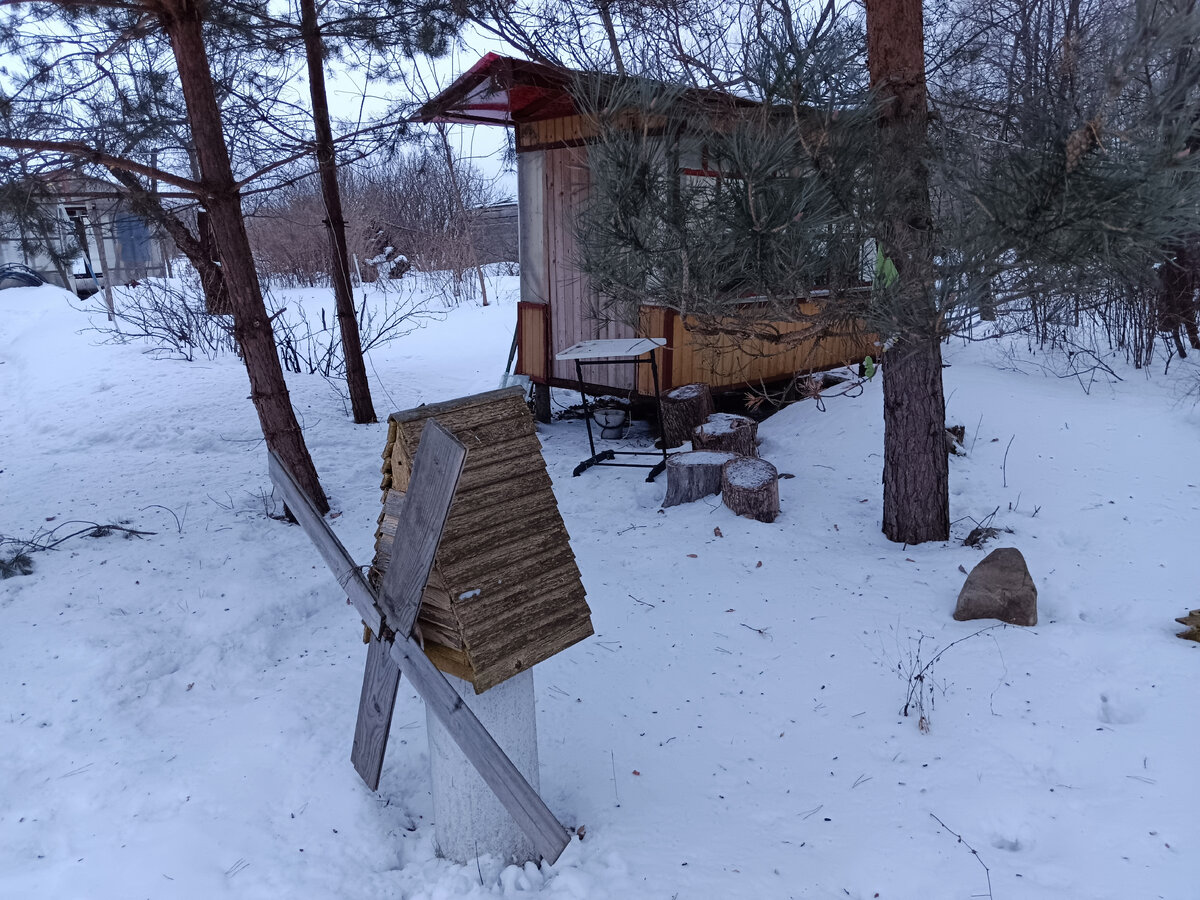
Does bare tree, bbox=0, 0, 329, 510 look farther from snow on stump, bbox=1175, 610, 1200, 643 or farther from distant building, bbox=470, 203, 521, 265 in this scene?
distant building, bbox=470, 203, 521, 265

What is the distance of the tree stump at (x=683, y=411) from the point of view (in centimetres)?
686

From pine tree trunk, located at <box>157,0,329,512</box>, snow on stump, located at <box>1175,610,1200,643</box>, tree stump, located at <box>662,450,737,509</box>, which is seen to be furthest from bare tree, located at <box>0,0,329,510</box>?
snow on stump, located at <box>1175,610,1200,643</box>

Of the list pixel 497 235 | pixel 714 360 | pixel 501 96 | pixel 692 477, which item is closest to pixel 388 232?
pixel 497 235

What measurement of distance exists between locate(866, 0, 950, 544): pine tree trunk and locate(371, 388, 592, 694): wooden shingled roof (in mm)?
1616

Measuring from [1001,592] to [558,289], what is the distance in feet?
18.1

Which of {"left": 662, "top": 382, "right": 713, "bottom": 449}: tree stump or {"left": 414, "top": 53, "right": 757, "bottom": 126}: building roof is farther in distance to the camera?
{"left": 662, "top": 382, "right": 713, "bottom": 449}: tree stump

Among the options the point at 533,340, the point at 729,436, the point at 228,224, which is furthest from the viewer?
the point at 533,340

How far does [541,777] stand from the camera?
3.12 metres

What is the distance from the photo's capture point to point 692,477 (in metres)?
5.62

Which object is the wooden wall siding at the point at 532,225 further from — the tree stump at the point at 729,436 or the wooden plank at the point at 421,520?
the wooden plank at the point at 421,520

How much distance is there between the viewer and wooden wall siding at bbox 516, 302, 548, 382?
8.34 m

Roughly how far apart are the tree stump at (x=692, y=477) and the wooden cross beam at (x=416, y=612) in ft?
11.4

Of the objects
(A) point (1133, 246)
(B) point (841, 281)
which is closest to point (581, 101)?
(B) point (841, 281)

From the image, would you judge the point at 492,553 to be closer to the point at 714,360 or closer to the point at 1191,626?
the point at 1191,626
